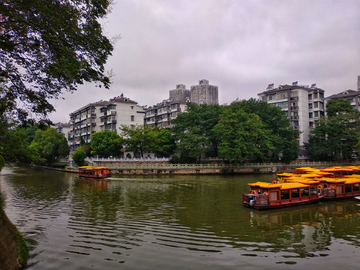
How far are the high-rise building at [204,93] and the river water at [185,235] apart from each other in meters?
153

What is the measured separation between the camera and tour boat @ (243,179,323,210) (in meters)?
17.8

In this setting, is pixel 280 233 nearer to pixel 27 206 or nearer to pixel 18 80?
pixel 18 80

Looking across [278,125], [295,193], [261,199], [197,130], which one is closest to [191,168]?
[197,130]

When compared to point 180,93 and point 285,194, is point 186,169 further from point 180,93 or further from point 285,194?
point 180,93

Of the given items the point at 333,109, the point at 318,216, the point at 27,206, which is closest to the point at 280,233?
the point at 318,216

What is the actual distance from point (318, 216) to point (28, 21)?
17.9 metres

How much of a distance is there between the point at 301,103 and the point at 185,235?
196ft

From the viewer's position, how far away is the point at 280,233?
12703 mm

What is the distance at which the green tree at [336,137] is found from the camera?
172ft

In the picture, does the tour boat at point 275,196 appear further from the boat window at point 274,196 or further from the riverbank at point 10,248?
the riverbank at point 10,248

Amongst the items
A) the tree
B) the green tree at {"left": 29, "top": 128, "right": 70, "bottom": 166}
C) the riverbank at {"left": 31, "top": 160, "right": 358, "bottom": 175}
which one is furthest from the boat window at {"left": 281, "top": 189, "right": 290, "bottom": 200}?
the green tree at {"left": 29, "top": 128, "right": 70, "bottom": 166}

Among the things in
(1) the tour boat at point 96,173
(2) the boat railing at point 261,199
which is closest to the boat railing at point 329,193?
(2) the boat railing at point 261,199

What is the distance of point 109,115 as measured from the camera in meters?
67.2

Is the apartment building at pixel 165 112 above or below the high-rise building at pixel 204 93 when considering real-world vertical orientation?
below
